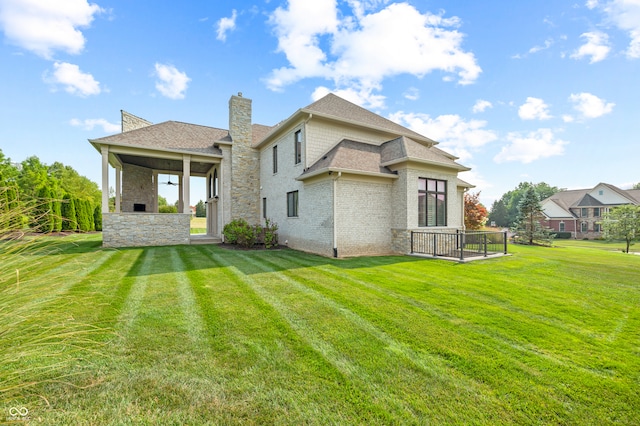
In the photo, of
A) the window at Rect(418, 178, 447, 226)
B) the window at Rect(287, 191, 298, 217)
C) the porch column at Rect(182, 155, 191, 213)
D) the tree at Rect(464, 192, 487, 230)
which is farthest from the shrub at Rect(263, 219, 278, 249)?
the tree at Rect(464, 192, 487, 230)

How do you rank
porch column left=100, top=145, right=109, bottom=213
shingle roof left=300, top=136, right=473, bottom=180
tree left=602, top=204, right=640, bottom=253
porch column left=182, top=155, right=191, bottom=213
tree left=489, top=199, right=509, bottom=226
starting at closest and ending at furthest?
1. shingle roof left=300, top=136, right=473, bottom=180
2. porch column left=100, top=145, right=109, bottom=213
3. porch column left=182, top=155, right=191, bottom=213
4. tree left=602, top=204, right=640, bottom=253
5. tree left=489, top=199, right=509, bottom=226

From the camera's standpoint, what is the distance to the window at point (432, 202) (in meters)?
10.8

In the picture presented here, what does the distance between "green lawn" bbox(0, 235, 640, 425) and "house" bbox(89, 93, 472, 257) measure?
492 cm

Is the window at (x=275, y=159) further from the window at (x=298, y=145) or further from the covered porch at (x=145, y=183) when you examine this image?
the covered porch at (x=145, y=183)

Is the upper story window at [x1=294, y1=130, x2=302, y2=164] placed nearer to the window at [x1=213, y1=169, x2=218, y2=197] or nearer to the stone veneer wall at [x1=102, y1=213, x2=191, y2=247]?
the stone veneer wall at [x1=102, y1=213, x2=191, y2=247]

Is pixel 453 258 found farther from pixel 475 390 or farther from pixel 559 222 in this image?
pixel 559 222

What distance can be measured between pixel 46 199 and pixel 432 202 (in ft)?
37.7

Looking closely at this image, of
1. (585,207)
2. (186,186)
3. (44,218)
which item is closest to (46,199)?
(44,218)

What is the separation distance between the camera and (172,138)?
14.5 meters

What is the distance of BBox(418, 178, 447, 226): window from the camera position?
35.3ft

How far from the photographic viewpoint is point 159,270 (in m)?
7.27

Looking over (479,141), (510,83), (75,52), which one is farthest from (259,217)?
(479,141)

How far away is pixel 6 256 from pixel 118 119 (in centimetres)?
1903

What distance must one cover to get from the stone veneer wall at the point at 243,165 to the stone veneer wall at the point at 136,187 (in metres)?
8.10
